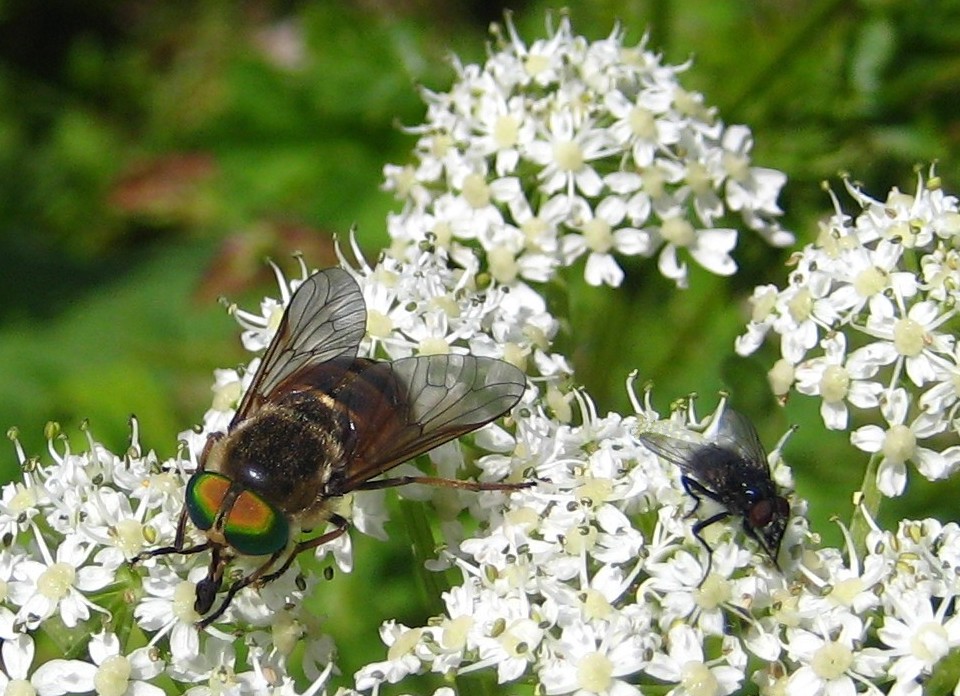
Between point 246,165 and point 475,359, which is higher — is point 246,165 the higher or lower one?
the higher one

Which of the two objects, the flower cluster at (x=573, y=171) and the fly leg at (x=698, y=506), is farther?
the flower cluster at (x=573, y=171)

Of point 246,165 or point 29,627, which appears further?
point 246,165

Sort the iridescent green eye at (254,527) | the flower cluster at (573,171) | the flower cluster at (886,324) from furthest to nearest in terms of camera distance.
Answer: the flower cluster at (573,171)
the flower cluster at (886,324)
the iridescent green eye at (254,527)

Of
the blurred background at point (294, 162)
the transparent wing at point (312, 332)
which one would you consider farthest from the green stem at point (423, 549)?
the blurred background at point (294, 162)

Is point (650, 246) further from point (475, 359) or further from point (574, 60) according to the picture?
point (475, 359)

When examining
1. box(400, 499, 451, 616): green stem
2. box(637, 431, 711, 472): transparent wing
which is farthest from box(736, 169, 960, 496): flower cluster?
box(400, 499, 451, 616): green stem

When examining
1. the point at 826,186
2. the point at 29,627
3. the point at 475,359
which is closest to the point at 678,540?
the point at 475,359

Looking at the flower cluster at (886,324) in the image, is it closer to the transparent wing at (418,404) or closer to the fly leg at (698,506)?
the fly leg at (698,506)
